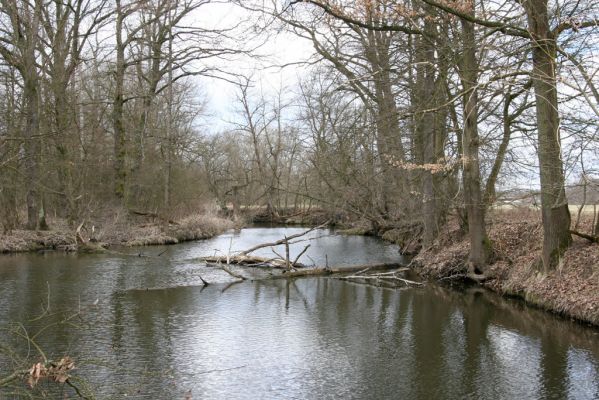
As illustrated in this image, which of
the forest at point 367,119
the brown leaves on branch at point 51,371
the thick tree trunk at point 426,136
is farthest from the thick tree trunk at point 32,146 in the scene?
the brown leaves on branch at point 51,371

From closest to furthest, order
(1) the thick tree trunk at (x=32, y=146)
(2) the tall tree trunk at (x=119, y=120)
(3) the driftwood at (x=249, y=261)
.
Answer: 1. (1) the thick tree trunk at (x=32, y=146)
2. (3) the driftwood at (x=249, y=261)
3. (2) the tall tree trunk at (x=119, y=120)

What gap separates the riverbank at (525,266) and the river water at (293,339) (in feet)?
1.43

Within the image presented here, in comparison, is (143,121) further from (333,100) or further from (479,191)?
(479,191)

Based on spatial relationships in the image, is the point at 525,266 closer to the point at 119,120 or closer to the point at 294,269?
the point at 294,269

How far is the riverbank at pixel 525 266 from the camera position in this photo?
38.9ft

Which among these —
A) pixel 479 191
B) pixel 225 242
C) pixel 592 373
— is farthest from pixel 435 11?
pixel 225 242

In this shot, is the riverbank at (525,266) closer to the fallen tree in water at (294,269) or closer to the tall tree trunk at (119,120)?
the fallen tree in water at (294,269)

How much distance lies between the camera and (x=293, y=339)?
1083 centimetres

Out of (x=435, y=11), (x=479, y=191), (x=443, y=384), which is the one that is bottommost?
(x=443, y=384)

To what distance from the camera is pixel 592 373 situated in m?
8.88

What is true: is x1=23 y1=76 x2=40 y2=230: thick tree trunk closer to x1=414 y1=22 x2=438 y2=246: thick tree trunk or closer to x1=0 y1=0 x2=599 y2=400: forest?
x1=0 y1=0 x2=599 y2=400: forest

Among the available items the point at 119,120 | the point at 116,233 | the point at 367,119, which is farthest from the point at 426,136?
the point at 119,120

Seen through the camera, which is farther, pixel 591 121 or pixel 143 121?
pixel 143 121

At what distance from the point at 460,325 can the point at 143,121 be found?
2321cm
